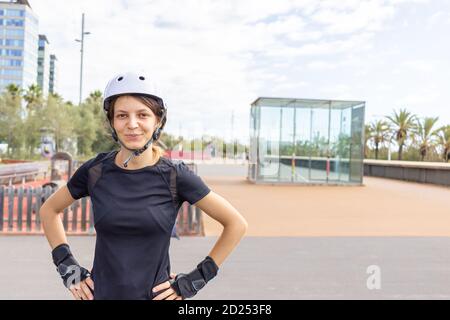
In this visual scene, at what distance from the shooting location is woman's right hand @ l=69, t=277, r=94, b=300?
1.83 meters

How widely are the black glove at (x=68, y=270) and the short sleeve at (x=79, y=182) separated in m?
0.27

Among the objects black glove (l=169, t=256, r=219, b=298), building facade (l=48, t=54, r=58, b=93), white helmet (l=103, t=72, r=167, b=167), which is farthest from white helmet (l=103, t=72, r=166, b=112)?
building facade (l=48, t=54, r=58, b=93)

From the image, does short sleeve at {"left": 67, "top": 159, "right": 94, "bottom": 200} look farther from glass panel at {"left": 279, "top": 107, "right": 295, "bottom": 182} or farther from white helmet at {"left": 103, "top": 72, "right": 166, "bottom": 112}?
glass panel at {"left": 279, "top": 107, "right": 295, "bottom": 182}

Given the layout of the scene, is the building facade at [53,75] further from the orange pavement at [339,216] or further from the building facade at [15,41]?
the orange pavement at [339,216]

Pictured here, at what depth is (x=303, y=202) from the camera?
1374cm

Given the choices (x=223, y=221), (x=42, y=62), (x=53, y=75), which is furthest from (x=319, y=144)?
(x=53, y=75)

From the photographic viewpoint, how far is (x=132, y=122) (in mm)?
Answer: 1709

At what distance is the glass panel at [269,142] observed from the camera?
71.3 feet

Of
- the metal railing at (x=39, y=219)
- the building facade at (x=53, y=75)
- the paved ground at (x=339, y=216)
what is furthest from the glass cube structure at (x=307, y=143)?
the building facade at (x=53, y=75)

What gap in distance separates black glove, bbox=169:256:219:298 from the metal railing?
19.2 ft
